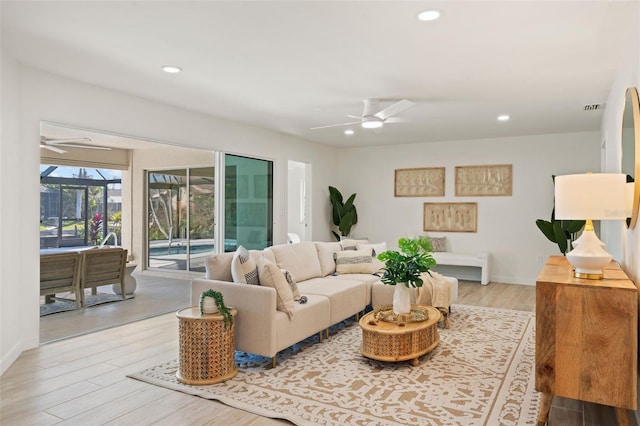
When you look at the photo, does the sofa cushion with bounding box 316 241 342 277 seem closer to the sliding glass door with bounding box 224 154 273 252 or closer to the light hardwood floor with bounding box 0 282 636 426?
the sliding glass door with bounding box 224 154 273 252

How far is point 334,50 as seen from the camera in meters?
3.42

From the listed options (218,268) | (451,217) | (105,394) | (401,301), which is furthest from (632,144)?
(451,217)

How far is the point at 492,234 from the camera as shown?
767 centimetres

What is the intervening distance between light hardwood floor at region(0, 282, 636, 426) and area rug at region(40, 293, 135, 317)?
4.58 ft

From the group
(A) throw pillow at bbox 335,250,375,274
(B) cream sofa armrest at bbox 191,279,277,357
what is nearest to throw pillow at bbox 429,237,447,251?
(A) throw pillow at bbox 335,250,375,274

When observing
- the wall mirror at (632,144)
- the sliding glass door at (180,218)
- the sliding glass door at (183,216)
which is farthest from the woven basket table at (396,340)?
the sliding glass door at (180,218)

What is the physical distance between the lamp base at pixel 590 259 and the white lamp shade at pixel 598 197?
0.16 m

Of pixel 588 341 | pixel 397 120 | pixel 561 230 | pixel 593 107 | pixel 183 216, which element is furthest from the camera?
pixel 183 216

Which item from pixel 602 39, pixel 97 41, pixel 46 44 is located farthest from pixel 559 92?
pixel 46 44

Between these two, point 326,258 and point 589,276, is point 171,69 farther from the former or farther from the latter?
point 589,276

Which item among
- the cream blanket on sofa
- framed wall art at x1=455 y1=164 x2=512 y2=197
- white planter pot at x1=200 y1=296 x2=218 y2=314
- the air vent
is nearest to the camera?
white planter pot at x1=200 y1=296 x2=218 y2=314

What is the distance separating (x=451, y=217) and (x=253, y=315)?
547 cm

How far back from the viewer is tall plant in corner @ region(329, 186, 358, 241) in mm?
8500

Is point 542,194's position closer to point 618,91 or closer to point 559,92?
point 559,92
